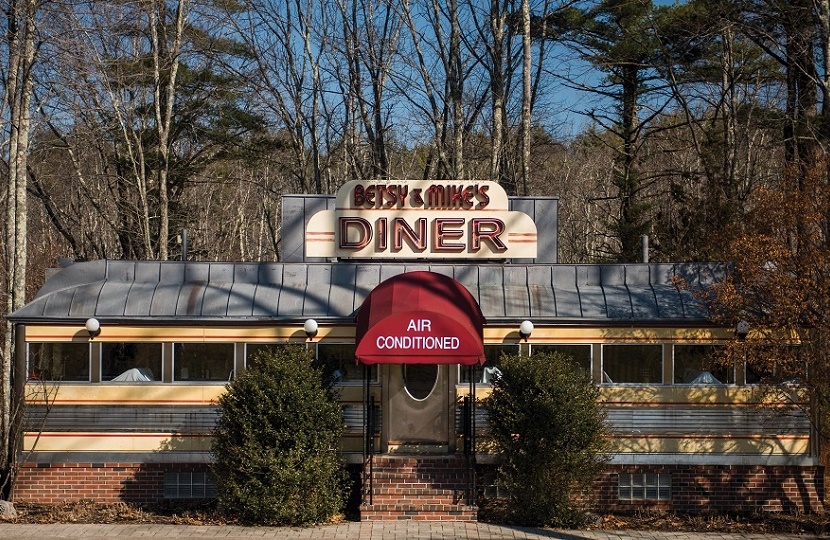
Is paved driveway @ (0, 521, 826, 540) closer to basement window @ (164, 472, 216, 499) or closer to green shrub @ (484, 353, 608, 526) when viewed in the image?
green shrub @ (484, 353, 608, 526)

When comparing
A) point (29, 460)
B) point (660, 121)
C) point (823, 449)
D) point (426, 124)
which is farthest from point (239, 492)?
point (660, 121)

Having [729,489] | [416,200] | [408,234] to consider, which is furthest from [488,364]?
[729,489]

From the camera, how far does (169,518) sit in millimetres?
12539

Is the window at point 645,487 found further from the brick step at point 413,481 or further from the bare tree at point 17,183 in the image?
Result: the bare tree at point 17,183

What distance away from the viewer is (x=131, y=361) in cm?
1335

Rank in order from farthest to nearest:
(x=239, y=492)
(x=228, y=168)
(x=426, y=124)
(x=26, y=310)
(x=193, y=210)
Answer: (x=228, y=168), (x=193, y=210), (x=426, y=124), (x=26, y=310), (x=239, y=492)

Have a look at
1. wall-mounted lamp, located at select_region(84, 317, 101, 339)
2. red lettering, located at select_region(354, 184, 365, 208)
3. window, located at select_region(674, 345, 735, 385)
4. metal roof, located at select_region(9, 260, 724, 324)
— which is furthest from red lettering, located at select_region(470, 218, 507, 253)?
wall-mounted lamp, located at select_region(84, 317, 101, 339)

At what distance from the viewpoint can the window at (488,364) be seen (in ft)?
44.1

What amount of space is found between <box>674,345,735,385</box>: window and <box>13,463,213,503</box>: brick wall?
7.84 metres

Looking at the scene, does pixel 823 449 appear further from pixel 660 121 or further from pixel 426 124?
pixel 660 121

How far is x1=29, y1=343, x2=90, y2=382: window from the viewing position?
13.3 m

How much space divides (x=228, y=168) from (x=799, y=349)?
96.8 feet

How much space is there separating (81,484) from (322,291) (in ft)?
14.5

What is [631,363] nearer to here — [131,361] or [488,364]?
[488,364]
